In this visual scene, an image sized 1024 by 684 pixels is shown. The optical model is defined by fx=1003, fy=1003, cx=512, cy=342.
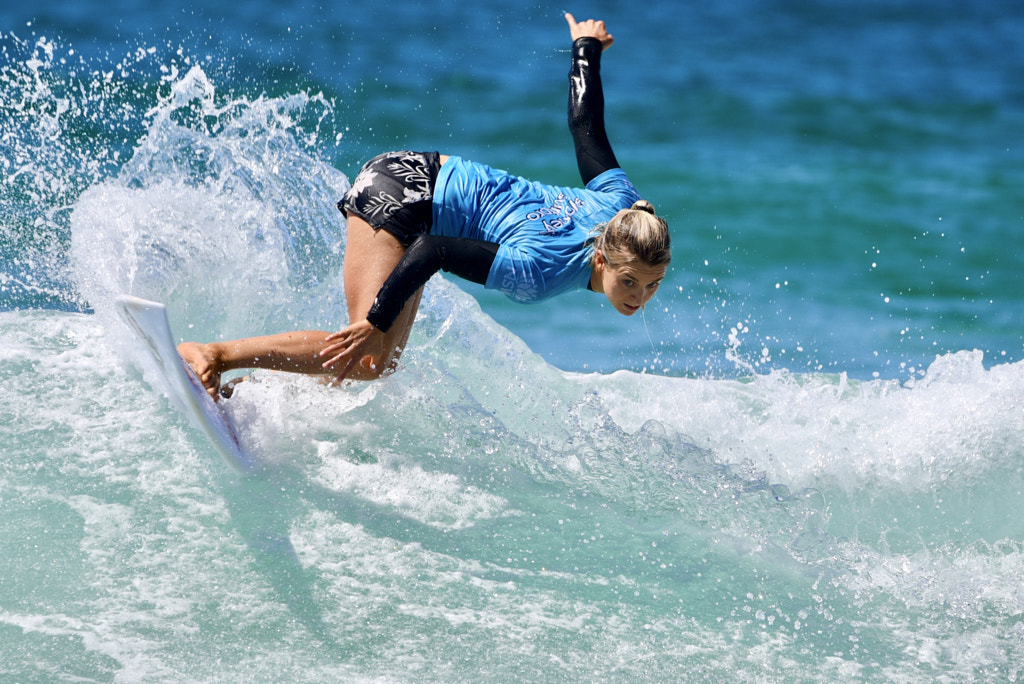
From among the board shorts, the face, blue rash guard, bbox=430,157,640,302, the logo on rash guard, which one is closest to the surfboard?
the board shorts

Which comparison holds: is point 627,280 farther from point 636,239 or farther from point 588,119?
point 588,119

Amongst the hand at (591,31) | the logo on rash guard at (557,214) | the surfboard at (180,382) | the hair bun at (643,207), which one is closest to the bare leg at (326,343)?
the surfboard at (180,382)

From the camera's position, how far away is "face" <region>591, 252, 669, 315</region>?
148 inches

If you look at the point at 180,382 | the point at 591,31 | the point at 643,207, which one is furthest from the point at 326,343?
the point at 591,31

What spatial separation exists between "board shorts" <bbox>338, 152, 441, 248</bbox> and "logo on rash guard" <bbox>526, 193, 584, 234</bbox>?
458mm

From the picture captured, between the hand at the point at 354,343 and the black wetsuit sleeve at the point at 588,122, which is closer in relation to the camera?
the hand at the point at 354,343

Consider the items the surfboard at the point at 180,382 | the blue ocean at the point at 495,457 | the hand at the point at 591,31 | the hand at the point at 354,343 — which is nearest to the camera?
the blue ocean at the point at 495,457

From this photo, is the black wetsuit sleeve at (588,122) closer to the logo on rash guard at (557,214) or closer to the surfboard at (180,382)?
the logo on rash guard at (557,214)

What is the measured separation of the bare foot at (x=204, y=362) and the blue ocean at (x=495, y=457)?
10.0 inches

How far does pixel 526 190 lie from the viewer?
414 cm

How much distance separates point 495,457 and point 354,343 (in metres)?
0.90

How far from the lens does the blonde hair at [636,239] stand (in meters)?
3.69

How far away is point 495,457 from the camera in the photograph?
14.3ft

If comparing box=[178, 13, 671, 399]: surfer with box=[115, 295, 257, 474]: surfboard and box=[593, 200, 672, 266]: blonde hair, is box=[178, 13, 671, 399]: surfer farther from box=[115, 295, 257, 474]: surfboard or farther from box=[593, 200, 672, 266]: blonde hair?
box=[115, 295, 257, 474]: surfboard
